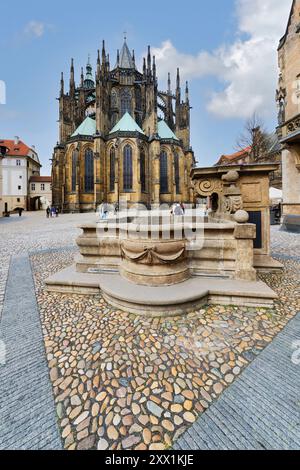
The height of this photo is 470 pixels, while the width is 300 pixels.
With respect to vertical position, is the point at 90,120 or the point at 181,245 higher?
the point at 90,120

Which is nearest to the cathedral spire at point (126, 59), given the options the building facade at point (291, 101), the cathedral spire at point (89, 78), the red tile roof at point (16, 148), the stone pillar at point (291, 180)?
the cathedral spire at point (89, 78)

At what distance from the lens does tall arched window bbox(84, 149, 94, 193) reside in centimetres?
3244

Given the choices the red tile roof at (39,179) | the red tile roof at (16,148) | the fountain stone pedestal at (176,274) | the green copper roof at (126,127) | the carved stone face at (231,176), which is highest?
the red tile roof at (16,148)

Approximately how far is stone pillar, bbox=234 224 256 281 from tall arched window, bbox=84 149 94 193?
3155cm

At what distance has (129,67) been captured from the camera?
40031 mm

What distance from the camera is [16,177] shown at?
48.0m

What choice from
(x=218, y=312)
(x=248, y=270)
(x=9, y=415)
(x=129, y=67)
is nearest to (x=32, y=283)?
(x=9, y=415)

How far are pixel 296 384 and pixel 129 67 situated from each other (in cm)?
→ 5138

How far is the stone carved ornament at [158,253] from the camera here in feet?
11.3

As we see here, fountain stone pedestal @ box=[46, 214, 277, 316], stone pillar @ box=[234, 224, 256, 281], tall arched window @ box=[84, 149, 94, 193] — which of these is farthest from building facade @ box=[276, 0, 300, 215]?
tall arched window @ box=[84, 149, 94, 193]

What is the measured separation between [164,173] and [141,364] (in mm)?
34652

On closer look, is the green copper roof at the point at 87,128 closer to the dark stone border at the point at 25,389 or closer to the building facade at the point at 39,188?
the building facade at the point at 39,188

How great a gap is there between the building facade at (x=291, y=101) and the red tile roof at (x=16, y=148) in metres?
53.0

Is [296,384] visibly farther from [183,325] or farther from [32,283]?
[32,283]
